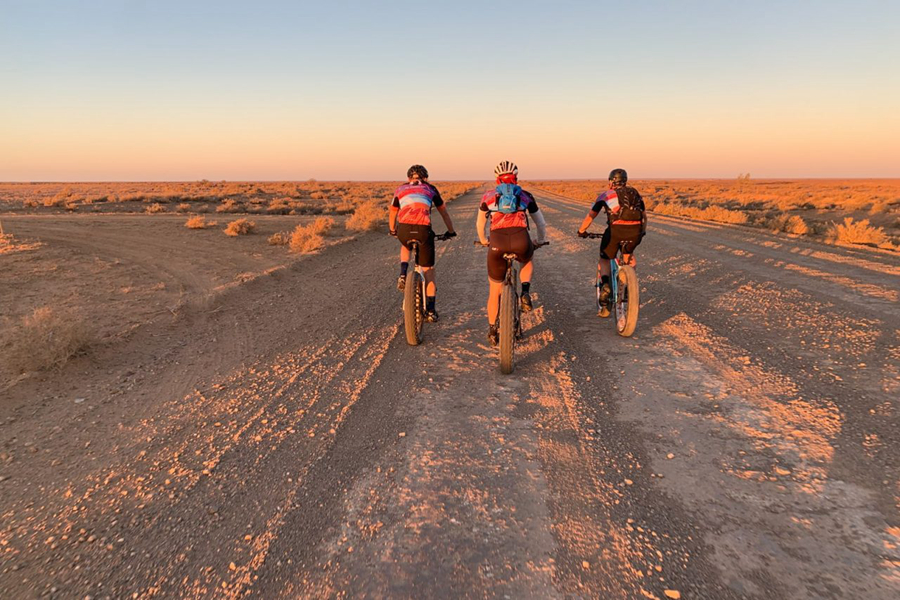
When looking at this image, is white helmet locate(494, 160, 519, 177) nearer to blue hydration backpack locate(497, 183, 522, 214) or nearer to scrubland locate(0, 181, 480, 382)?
blue hydration backpack locate(497, 183, 522, 214)

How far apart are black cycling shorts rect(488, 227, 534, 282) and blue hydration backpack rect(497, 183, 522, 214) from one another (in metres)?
0.19

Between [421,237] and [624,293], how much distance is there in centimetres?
264

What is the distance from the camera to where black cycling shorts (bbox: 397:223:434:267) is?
205 inches

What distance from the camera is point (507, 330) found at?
432 centimetres

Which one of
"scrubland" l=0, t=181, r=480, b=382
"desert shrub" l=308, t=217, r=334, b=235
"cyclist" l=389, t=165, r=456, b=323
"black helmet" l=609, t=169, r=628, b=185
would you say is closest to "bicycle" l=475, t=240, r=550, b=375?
"cyclist" l=389, t=165, r=456, b=323

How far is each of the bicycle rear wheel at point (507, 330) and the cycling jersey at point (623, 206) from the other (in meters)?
1.85

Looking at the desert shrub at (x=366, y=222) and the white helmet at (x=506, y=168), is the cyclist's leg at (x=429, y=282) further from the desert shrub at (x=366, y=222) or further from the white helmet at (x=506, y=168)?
the desert shrub at (x=366, y=222)

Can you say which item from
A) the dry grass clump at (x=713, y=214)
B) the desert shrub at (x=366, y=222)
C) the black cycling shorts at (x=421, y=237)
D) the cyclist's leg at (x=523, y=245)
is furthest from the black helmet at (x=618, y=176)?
the dry grass clump at (x=713, y=214)

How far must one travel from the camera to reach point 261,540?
236 centimetres

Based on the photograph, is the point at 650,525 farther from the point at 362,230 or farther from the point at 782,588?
the point at 362,230

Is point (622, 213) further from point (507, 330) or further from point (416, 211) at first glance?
point (416, 211)

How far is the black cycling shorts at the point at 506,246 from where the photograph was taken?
4.40 m

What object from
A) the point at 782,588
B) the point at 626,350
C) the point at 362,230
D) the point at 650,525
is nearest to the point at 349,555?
the point at 650,525

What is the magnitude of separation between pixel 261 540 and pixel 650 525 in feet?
6.91
